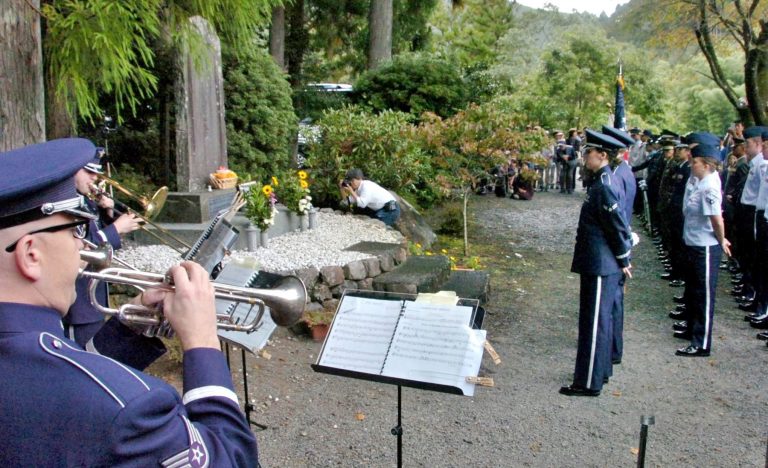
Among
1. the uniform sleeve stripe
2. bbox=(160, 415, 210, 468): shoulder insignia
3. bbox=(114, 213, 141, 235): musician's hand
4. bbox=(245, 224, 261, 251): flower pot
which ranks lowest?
bbox=(245, 224, 261, 251): flower pot

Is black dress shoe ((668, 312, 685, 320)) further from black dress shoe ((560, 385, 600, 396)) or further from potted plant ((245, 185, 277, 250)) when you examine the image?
potted plant ((245, 185, 277, 250))

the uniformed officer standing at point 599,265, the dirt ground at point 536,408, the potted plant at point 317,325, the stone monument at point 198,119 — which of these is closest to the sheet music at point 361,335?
the dirt ground at point 536,408

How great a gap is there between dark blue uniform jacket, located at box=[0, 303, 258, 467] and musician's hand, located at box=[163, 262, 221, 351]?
162mm

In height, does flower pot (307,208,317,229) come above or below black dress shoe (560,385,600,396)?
above

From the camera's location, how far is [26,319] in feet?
4.58

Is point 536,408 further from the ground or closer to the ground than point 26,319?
closer to the ground

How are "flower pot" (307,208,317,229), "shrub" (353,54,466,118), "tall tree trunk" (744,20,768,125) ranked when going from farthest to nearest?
"shrub" (353,54,466,118) < "tall tree trunk" (744,20,768,125) < "flower pot" (307,208,317,229)

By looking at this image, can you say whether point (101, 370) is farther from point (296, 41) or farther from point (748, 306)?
point (296, 41)

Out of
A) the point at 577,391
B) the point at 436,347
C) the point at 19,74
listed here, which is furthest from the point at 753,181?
the point at 19,74

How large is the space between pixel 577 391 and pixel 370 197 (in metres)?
5.31

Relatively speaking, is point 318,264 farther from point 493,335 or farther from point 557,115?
point 557,115

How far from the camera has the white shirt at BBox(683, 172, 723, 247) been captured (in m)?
6.09

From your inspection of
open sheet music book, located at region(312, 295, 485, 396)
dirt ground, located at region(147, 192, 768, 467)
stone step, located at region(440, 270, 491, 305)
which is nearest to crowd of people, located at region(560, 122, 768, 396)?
dirt ground, located at region(147, 192, 768, 467)

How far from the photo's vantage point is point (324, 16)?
21.1m
